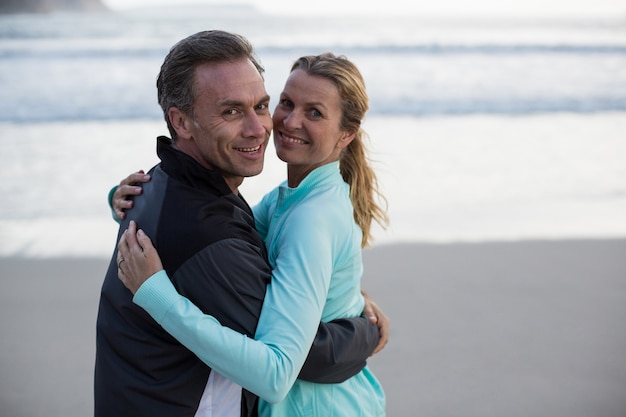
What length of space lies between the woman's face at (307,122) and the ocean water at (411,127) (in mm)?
3728

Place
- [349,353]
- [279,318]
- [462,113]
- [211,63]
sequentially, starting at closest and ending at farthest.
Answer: [279,318]
[211,63]
[349,353]
[462,113]

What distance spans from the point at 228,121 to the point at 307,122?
0.42m

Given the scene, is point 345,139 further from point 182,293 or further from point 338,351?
point 182,293

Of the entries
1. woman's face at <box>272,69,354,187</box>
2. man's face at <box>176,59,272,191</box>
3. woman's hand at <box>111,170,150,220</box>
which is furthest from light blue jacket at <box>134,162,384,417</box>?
woman's hand at <box>111,170,150,220</box>

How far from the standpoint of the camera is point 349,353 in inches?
94.0

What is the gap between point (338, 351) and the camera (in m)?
2.34

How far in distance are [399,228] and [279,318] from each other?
4624 mm

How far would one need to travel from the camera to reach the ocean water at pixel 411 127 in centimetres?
687

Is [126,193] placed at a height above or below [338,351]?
above

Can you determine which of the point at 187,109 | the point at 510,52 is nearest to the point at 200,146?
the point at 187,109

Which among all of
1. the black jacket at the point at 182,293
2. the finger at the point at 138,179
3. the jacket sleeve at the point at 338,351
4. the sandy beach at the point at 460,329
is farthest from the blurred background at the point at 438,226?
the finger at the point at 138,179

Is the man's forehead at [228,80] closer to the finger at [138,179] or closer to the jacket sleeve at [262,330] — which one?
the finger at [138,179]

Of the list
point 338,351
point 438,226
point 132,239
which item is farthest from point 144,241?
point 438,226

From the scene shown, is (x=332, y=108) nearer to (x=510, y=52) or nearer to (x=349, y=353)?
(x=349, y=353)
